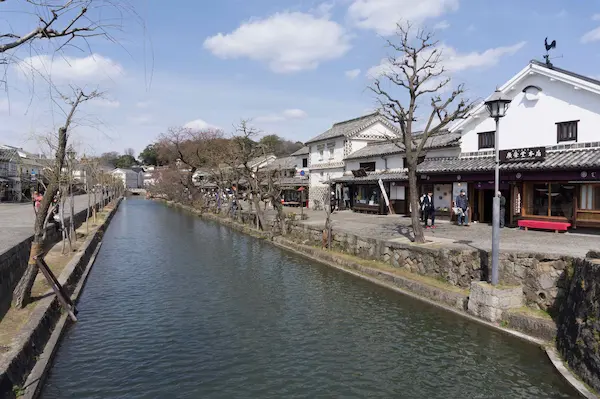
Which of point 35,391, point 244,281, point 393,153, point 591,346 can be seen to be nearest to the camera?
point 35,391

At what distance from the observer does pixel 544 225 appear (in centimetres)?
1783

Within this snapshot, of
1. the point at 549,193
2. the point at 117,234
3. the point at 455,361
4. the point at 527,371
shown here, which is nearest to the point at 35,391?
the point at 455,361

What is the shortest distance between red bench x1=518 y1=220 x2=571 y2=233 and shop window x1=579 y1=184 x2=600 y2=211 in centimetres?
102

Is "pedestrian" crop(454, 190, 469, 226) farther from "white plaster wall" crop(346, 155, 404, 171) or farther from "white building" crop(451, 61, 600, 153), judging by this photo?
"white plaster wall" crop(346, 155, 404, 171)

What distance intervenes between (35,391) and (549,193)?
64.7 ft

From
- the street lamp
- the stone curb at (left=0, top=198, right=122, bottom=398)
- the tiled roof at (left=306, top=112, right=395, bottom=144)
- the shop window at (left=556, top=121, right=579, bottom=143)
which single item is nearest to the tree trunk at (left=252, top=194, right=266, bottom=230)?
the tiled roof at (left=306, top=112, right=395, bottom=144)

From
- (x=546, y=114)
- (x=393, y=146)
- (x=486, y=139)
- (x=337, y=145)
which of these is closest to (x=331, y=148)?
(x=337, y=145)

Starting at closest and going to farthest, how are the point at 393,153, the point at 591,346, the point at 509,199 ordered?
1. the point at 591,346
2. the point at 509,199
3. the point at 393,153

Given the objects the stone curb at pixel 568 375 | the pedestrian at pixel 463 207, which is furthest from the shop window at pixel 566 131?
the stone curb at pixel 568 375

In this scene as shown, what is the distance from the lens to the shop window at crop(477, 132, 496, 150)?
21127mm

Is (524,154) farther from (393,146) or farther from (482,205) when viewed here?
(393,146)

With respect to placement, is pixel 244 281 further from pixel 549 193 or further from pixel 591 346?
pixel 549 193

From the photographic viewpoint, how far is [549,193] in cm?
1811

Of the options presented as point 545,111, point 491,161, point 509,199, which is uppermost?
point 545,111
